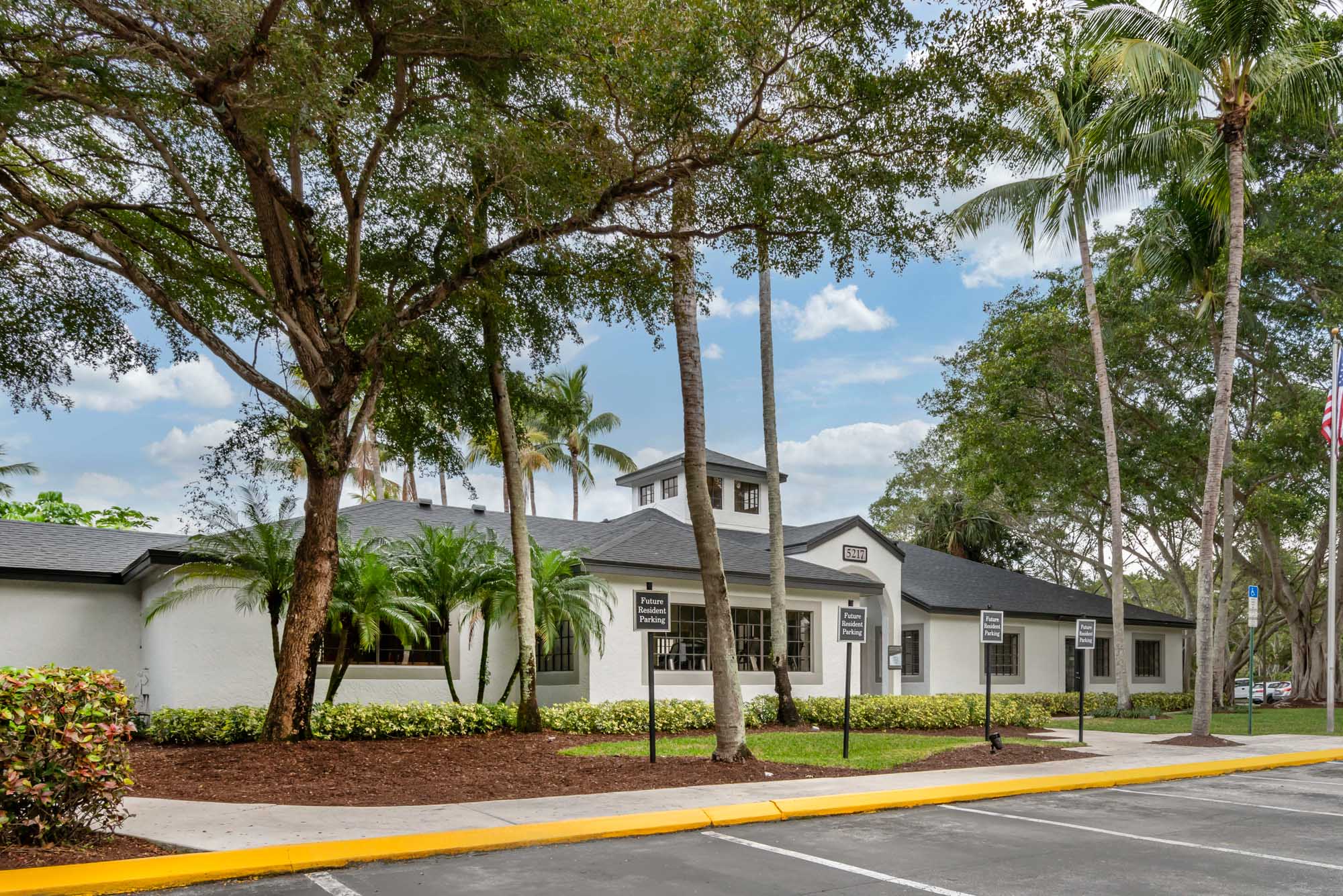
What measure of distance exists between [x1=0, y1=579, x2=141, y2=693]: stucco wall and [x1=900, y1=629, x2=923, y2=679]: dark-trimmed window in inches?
763

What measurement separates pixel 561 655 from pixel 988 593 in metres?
14.9

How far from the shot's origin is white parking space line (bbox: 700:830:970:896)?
699 cm

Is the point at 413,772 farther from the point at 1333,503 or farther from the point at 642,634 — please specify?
the point at 1333,503

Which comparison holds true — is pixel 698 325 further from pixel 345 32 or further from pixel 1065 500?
pixel 1065 500

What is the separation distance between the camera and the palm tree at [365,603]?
635 inches

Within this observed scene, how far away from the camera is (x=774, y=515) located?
764 inches

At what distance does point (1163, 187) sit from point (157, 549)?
2635cm

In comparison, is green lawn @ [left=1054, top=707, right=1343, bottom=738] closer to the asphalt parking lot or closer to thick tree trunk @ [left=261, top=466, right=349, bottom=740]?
the asphalt parking lot

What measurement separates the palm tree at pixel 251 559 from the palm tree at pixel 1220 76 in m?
16.4

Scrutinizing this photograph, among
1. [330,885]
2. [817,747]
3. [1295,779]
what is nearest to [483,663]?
[817,747]

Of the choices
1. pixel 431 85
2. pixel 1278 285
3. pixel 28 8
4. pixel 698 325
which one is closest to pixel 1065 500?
pixel 1278 285

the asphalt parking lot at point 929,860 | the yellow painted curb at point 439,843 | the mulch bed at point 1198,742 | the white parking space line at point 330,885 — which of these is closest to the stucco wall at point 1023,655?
the mulch bed at point 1198,742

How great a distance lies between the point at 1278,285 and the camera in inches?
1061

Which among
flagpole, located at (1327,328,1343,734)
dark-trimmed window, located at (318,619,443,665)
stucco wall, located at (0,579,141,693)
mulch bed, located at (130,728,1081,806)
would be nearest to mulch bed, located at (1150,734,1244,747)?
flagpole, located at (1327,328,1343,734)
